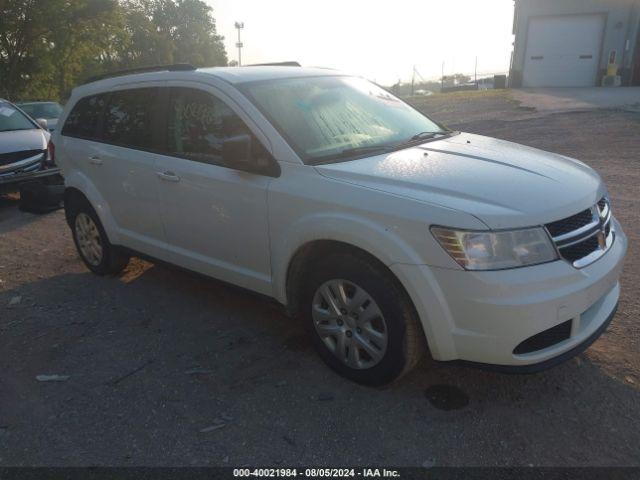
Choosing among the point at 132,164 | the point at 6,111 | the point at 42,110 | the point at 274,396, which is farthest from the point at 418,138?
the point at 42,110

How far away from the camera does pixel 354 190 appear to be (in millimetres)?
2852

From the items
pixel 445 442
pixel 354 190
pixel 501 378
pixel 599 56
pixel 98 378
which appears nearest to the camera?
pixel 445 442

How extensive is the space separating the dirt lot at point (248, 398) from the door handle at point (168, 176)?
3.43 ft

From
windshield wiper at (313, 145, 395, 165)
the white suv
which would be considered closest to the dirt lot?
the white suv

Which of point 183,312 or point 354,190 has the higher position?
point 354,190

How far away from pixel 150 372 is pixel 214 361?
1.32 ft

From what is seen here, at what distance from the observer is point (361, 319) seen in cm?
296

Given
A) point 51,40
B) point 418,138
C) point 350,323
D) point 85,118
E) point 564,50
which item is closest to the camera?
point 350,323

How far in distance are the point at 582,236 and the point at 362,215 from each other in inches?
44.2

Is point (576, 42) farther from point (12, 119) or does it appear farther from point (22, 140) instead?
point (22, 140)

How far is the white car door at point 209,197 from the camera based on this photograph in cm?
337

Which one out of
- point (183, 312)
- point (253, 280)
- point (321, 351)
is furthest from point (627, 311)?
point (183, 312)

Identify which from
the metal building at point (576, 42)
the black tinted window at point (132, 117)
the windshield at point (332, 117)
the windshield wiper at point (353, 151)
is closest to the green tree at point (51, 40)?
the metal building at point (576, 42)

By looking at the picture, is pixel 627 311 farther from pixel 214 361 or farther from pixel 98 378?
pixel 98 378
